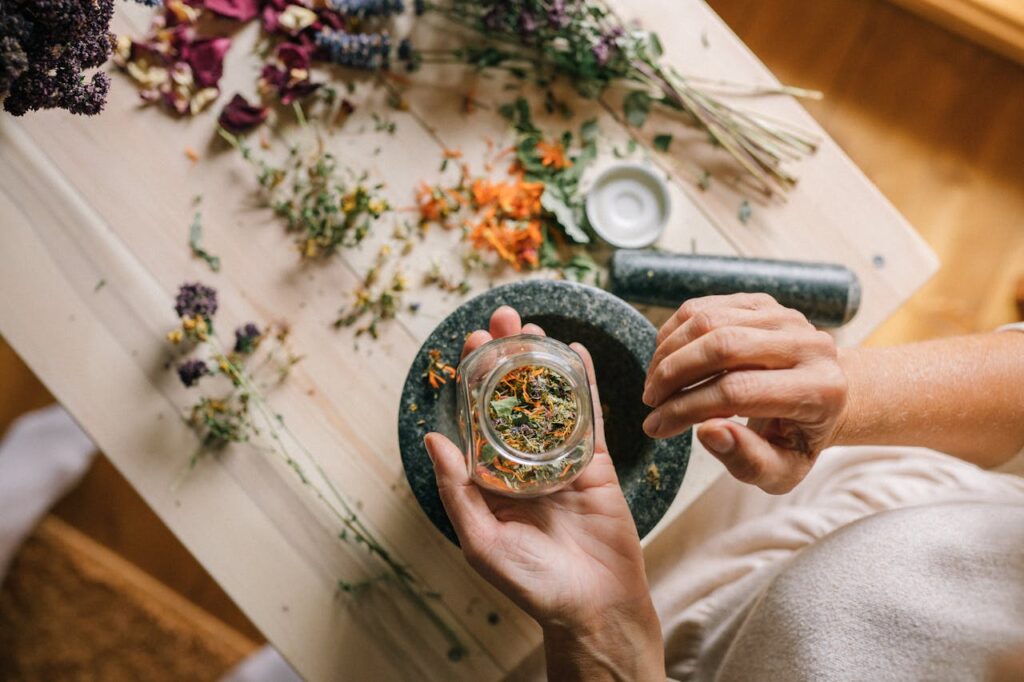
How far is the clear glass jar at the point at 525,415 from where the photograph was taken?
0.92m

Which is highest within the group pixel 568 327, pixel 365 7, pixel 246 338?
pixel 365 7

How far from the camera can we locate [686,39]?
4.37ft

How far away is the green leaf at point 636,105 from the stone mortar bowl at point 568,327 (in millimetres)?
416

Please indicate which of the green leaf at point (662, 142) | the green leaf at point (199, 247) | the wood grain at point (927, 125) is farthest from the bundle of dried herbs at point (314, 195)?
the wood grain at point (927, 125)

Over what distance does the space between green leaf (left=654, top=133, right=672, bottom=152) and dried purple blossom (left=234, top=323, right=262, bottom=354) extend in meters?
0.73

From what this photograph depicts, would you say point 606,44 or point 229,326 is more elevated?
point 606,44

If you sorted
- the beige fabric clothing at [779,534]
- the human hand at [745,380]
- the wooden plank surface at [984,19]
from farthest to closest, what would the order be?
1. the wooden plank surface at [984,19]
2. the beige fabric clothing at [779,534]
3. the human hand at [745,380]

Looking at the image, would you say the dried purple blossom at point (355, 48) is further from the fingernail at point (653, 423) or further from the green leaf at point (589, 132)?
the fingernail at point (653, 423)

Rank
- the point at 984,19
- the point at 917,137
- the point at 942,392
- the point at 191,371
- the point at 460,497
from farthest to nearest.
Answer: the point at 917,137 → the point at 984,19 → the point at 191,371 → the point at 942,392 → the point at 460,497

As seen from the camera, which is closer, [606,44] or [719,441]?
[719,441]

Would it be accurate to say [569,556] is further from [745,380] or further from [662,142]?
[662,142]

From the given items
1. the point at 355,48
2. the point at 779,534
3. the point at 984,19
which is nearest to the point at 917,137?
the point at 984,19

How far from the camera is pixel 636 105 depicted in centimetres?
133

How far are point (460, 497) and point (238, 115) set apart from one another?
0.75m
